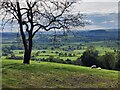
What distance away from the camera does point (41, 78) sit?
17.5 m

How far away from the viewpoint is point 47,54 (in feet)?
163

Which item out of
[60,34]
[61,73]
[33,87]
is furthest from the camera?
[60,34]

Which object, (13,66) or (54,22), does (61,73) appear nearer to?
(13,66)

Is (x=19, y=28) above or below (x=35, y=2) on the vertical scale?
below

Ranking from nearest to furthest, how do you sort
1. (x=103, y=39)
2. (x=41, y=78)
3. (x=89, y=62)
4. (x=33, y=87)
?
1. (x=33, y=87)
2. (x=41, y=78)
3. (x=89, y=62)
4. (x=103, y=39)

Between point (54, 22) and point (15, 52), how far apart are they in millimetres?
11723

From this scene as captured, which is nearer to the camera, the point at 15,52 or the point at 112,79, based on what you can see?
the point at 112,79

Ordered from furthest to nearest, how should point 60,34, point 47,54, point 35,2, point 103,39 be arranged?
1. point 103,39
2. point 47,54
3. point 60,34
4. point 35,2

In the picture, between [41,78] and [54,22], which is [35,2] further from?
[41,78]

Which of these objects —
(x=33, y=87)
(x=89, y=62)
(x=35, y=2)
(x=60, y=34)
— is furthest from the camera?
(x=89, y=62)

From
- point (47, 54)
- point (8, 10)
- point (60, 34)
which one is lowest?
point (47, 54)

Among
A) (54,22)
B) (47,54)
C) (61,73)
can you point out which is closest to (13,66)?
(61,73)

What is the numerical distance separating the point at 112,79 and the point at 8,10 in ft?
28.9

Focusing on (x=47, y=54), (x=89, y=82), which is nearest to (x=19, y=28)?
(x=89, y=82)
